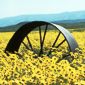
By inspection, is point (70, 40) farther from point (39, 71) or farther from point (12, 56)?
point (39, 71)

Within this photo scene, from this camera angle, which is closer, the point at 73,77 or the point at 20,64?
the point at 73,77

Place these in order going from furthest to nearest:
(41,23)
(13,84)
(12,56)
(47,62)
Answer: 1. (41,23)
2. (12,56)
3. (47,62)
4. (13,84)

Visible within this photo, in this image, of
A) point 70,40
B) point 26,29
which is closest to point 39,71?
point 70,40

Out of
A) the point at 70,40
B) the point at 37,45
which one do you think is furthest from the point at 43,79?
the point at 37,45

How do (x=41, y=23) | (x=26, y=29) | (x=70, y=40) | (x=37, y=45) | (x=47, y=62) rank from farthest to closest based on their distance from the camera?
(x=37, y=45), (x=26, y=29), (x=41, y=23), (x=70, y=40), (x=47, y=62)

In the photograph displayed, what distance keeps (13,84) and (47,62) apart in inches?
90.3

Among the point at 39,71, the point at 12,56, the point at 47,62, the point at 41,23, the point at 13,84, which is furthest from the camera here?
the point at 41,23

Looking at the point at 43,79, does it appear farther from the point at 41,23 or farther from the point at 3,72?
the point at 41,23

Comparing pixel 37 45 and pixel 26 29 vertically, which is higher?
pixel 26 29

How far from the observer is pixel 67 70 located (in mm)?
7586

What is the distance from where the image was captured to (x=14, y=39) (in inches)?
671

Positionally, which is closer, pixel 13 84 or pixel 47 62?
pixel 13 84

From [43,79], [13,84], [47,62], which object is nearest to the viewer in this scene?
[13,84]

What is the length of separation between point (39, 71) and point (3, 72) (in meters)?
0.91
